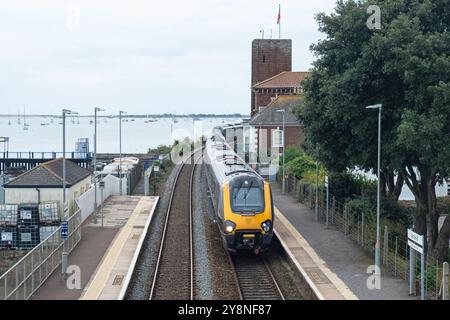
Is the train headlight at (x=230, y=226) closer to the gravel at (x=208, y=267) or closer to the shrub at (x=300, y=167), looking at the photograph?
the gravel at (x=208, y=267)

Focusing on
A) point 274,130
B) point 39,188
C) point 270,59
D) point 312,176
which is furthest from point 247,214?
point 270,59

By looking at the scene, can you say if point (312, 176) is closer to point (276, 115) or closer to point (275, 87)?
point (276, 115)

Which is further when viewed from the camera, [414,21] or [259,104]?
[259,104]

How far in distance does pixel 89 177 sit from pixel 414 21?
74.0ft

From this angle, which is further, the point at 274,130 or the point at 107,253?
the point at 274,130

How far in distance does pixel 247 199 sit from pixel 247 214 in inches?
26.2

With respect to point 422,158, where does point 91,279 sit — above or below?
below

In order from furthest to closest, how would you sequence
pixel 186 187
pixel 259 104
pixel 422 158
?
pixel 259 104 → pixel 186 187 → pixel 422 158

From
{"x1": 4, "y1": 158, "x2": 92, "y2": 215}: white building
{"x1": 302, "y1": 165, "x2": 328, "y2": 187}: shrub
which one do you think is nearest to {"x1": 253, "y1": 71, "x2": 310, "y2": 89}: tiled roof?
{"x1": 302, "y1": 165, "x2": 328, "y2": 187}: shrub

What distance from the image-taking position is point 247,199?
2592cm

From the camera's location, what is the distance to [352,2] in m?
28.3
